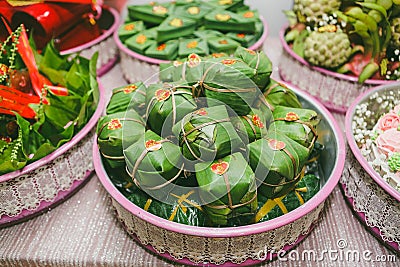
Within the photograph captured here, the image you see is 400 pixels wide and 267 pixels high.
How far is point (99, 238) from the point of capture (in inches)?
34.4

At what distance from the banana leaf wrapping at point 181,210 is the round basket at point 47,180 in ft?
0.73

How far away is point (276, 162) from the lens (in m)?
0.74

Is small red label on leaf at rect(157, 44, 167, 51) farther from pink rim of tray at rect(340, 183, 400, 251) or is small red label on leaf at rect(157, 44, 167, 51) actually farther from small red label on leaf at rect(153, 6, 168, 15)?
pink rim of tray at rect(340, 183, 400, 251)

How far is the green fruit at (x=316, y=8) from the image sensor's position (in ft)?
3.79

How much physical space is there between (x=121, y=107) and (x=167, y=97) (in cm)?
14

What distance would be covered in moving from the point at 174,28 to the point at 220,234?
72 centimetres

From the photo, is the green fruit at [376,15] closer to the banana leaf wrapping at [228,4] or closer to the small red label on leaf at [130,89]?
the banana leaf wrapping at [228,4]

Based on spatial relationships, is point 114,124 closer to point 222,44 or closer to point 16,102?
point 16,102

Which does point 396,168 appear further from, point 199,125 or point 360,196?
point 199,125

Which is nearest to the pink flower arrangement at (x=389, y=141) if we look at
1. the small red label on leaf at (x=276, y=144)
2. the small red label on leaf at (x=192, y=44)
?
the small red label on leaf at (x=276, y=144)

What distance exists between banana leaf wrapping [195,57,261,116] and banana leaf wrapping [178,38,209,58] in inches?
13.7

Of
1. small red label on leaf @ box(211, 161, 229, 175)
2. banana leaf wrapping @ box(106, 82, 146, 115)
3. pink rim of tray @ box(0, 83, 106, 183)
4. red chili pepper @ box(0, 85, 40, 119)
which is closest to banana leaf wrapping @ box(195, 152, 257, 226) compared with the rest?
small red label on leaf @ box(211, 161, 229, 175)

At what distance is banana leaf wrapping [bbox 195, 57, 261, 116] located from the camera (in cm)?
79

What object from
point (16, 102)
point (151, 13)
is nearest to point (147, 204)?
point (16, 102)
